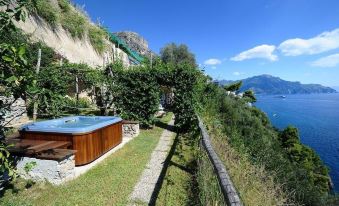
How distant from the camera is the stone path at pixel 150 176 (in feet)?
18.4

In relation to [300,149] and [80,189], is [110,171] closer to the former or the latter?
[80,189]

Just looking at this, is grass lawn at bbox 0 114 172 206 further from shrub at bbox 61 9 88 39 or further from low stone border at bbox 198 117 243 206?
shrub at bbox 61 9 88 39

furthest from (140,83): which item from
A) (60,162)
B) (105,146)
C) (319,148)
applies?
(319,148)

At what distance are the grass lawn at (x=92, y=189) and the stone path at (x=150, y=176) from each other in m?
0.16

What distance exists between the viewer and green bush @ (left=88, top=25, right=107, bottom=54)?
27625 mm

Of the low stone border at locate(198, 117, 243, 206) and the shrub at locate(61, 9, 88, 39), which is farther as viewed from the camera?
the shrub at locate(61, 9, 88, 39)

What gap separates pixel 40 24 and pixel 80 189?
57.5ft

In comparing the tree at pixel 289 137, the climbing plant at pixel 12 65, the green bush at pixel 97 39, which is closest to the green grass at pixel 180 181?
the climbing plant at pixel 12 65

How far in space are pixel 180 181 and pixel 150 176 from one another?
2.97 ft

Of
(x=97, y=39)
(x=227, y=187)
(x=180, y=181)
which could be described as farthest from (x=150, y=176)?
(x=97, y=39)

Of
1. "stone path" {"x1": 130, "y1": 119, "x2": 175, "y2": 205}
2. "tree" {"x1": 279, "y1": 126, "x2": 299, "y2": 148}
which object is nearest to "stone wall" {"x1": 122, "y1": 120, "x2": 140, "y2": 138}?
"stone path" {"x1": 130, "y1": 119, "x2": 175, "y2": 205}

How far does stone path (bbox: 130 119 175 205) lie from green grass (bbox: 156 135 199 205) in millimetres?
275

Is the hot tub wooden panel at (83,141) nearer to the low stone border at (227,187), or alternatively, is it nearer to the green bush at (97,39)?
the low stone border at (227,187)

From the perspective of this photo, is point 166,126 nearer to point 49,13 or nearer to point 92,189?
point 92,189
